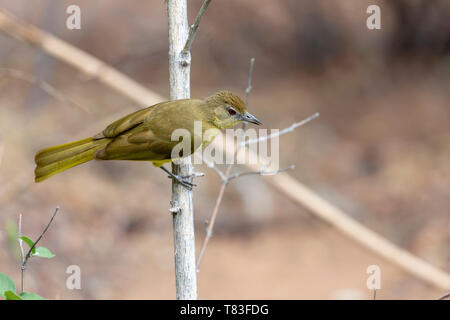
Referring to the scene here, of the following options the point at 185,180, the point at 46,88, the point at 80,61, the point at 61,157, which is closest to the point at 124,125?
the point at 61,157

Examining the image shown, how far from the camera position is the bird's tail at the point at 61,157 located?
251cm

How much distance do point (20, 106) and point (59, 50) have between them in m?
2.66

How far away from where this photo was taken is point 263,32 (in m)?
7.92

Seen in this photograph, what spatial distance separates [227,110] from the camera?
302cm

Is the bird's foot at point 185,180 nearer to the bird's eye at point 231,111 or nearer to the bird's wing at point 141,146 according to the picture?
the bird's wing at point 141,146

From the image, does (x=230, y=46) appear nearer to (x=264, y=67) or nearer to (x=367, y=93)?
(x=264, y=67)

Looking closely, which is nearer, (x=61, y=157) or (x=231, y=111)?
(x=61, y=157)

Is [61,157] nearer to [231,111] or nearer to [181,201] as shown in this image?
[181,201]

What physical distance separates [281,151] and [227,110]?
4.09m

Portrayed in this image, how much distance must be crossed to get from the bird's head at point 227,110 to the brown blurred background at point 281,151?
242 centimetres

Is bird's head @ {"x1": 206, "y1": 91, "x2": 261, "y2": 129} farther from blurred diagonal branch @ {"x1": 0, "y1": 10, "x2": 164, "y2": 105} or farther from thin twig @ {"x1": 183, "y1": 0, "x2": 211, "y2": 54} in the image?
blurred diagonal branch @ {"x1": 0, "y1": 10, "x2": 164, "y2": 105}

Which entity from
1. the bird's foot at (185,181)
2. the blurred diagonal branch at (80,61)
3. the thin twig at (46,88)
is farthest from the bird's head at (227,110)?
the blurred diagonal branch at (80,61)

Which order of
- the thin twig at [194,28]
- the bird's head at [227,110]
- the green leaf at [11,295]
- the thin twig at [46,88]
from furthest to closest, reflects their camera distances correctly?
1. the thin twig at [46,88]
2. the bird's head at [227,110]
3. the thin twig at [194,28]
4. the green leaf at [11,295]

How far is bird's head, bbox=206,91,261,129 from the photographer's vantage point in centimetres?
299
